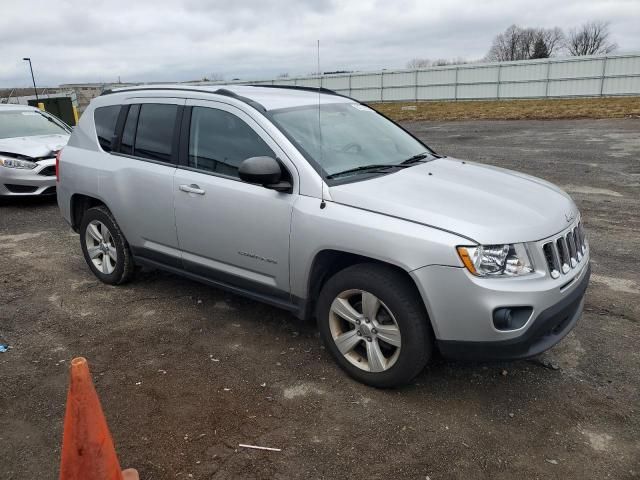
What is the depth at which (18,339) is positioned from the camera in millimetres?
4168

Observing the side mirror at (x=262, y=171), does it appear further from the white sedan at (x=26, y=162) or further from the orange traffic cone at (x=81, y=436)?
the white sedan at (x=26, y=162)

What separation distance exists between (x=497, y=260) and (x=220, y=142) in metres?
2.23

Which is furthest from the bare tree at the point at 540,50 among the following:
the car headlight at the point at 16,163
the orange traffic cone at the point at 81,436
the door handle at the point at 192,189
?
the orange traffic cone at the point at 81,436

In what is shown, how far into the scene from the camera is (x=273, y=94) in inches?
171

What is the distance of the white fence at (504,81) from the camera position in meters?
31.3

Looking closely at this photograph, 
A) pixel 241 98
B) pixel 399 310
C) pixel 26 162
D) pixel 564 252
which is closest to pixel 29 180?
pixel 26 162

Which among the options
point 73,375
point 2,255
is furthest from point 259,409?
point 2,255

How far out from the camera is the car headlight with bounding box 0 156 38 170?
8477 mm

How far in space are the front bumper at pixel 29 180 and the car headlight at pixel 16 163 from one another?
50mm

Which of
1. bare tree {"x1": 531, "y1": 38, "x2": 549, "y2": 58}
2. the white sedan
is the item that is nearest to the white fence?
the white sedan

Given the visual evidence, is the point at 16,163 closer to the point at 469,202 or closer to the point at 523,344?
the point at 469,202

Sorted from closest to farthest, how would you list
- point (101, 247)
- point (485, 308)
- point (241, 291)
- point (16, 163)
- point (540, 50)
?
point (485, 308)
point (241, 291)
point (101, 247)
point (16, 163)
point (540, 50)

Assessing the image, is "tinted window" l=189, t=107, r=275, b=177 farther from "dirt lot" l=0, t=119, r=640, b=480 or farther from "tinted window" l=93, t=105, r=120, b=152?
"dirt lot" l=0, t=119, r=640, b=480

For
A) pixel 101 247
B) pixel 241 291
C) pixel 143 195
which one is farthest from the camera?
pixel 101 247
